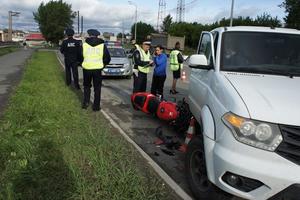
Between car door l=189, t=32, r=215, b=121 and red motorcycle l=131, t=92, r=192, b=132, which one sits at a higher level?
car door l=189, t=32, r=215, b=121

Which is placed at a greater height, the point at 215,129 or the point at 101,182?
the point at 215,129

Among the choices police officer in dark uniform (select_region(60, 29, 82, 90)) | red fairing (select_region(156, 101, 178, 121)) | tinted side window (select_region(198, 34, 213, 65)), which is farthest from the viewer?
police officer in dark uniform (select_region(60, 29, 82, 90))

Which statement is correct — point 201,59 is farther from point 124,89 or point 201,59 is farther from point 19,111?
point 124,89

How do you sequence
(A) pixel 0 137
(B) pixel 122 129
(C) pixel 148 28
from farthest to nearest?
(C) pixel 148 28
(B) pixel 122 129
(A) pixel 0 137

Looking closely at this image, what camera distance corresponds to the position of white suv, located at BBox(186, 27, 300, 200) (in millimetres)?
3512

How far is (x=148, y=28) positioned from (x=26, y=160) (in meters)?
123

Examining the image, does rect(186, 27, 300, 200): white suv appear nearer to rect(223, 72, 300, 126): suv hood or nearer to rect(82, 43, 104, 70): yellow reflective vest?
rect(223, 72, 300, 126): suv hood

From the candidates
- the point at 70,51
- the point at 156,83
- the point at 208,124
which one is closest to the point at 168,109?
the point at 208,124

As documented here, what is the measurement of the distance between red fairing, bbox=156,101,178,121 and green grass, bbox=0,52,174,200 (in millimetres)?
1059

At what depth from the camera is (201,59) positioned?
521cm

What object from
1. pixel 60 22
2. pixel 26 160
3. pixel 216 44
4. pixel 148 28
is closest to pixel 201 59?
pixel 216 44

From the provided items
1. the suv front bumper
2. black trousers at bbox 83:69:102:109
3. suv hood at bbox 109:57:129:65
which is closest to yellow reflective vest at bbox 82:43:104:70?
black trousers at bbox 83:69:102:109

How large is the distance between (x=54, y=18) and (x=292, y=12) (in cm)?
6126

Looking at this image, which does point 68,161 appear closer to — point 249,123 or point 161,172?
point 161,172
